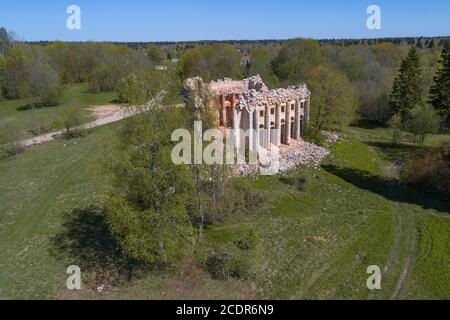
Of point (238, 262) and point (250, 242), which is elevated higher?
point (250, 242)

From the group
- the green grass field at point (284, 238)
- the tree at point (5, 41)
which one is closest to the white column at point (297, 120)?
the green grass field at point (284, 238)

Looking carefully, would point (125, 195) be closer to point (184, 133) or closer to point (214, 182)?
point (184, 133)

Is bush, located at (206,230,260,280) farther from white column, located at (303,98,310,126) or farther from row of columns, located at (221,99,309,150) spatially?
white column, located at (303,98,310,126)

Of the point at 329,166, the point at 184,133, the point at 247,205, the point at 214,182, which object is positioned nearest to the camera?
the point at 184,133

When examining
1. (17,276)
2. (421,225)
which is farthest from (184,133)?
(421,225)

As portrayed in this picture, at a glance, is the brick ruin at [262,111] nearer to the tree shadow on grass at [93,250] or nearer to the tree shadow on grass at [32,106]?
the tree shadow on grass at [93,250]

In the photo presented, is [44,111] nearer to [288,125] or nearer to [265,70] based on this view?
[265,70]

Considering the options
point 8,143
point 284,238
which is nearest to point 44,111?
point 8,143
